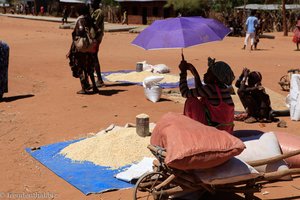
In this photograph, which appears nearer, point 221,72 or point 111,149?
point 221,72

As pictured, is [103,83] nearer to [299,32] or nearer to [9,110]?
[9,110]

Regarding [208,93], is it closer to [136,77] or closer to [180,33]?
[180,33]

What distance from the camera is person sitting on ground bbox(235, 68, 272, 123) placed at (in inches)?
285

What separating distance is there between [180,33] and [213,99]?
79 centimetres

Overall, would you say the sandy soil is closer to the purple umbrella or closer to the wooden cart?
the wooden cart

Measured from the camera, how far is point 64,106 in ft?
28.6

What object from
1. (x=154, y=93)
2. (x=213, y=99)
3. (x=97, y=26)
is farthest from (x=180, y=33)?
(x=97, y=26)

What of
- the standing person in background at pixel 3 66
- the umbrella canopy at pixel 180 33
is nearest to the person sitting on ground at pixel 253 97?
the umbrella canopy at pixel 180 33

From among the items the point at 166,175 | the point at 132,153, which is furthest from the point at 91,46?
the point at 166,175

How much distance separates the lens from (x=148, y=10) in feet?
130

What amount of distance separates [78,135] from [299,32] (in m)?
13.1

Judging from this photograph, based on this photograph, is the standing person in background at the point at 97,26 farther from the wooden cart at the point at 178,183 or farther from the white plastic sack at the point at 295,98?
the wooden cart at the point at 178,183

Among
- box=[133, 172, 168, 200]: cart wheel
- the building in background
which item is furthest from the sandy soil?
the building in background

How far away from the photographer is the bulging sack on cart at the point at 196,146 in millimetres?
3852
